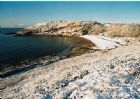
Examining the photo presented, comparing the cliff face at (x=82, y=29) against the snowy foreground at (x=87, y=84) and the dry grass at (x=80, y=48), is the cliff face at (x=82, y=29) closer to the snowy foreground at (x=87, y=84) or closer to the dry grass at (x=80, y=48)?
the dry grass at (x=80, y=48)

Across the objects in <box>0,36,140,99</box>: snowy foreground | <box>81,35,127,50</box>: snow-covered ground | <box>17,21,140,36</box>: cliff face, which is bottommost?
<box>17,21,140,36</box>: cliff face

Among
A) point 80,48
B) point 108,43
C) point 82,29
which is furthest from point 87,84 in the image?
point 82,29

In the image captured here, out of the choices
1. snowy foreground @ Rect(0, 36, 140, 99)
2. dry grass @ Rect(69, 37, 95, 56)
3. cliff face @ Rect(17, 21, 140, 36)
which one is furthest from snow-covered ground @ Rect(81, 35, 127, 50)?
snowy foreground @ Rect(0, 36, 140, 99)

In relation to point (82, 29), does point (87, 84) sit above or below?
above

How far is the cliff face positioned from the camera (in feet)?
255

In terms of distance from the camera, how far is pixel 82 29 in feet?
305

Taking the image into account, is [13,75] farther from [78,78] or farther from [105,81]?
[105,81]

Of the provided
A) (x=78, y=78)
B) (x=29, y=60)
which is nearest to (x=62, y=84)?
(x=78, y=78)

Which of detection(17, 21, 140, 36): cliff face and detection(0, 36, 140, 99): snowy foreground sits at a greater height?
detection(0, 36, 140, 99): snowy foreground

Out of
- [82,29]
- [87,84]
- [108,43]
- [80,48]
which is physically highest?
[87,84]

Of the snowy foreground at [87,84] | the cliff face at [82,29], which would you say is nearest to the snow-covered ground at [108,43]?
Result: the cliff face at [82,29]

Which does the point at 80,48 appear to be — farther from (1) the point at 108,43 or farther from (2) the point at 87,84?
(2) the point at 87,84

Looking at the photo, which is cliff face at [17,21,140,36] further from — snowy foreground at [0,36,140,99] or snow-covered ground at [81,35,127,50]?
snowy foreground at [0,36,140,99]

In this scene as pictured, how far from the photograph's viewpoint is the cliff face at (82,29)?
77812mm
